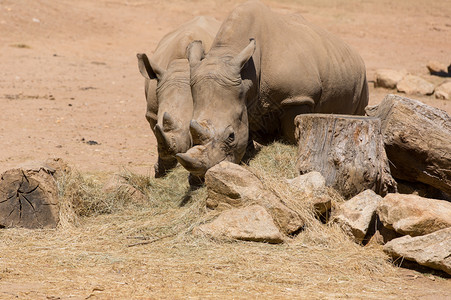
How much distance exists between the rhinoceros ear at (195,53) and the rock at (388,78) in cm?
847

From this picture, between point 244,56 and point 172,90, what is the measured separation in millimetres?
780

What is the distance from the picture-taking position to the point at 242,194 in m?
5.58

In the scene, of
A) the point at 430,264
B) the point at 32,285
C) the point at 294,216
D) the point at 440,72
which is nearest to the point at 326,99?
the point at 294,216

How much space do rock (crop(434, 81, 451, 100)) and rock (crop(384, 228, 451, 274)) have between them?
29.1ft

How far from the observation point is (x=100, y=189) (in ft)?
21.1

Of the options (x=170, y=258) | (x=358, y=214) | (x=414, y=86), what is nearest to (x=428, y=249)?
(x=358, y=214)

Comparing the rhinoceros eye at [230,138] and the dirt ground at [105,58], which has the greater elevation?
the rhinoceros eye at [230,138]

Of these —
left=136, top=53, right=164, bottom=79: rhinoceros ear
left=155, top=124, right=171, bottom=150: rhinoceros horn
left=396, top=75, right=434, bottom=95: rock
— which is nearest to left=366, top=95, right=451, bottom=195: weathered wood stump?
left=155, top=124, right=171, bottom=150: rhinoceros horn

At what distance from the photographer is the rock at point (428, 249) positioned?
16.1 ft

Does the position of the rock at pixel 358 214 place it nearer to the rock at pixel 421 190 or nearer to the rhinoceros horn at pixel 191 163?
the rock at pixel 421 190

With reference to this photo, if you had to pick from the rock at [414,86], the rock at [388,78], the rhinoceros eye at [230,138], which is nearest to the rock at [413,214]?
the rhinoceros eye at [230,138]

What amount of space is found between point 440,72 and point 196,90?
11.5 meters

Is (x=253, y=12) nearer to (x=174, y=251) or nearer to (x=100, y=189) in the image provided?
(x=100, y=189)

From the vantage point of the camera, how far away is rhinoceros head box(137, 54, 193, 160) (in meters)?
6.21
